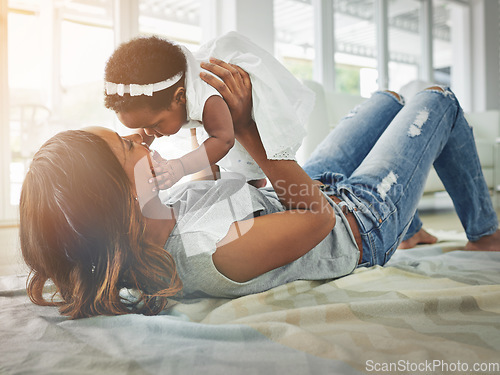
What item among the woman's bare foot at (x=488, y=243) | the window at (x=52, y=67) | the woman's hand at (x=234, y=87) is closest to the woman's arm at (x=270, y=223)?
the woman's hand at (x=234, y=87)

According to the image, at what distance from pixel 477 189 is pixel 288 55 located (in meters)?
3.46

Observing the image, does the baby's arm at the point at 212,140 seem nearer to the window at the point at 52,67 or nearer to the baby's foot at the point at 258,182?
the baby's foot at the point at 258,182

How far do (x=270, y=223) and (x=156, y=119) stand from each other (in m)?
0.36

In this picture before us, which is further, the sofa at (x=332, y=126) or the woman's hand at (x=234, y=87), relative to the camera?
the sofa at (x=332, y=126)

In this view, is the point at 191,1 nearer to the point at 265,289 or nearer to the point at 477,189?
the point at 477,189

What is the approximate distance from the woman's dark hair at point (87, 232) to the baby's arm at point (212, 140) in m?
0.15

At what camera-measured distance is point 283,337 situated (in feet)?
2.12

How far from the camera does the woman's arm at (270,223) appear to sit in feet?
2.69

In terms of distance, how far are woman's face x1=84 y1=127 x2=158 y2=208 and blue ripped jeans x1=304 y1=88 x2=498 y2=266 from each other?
491 millimetres

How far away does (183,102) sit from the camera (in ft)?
3.24

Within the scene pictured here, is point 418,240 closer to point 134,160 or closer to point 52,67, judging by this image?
point 134,160

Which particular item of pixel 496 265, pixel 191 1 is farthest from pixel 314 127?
pixel 191 1

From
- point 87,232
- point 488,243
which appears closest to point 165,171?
point 87,232

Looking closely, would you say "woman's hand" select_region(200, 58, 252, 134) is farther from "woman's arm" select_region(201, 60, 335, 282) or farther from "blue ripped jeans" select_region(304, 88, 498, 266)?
"blue ripped jeans" select_region(304, 88, 498, 266)
